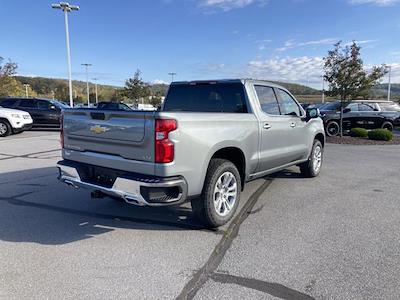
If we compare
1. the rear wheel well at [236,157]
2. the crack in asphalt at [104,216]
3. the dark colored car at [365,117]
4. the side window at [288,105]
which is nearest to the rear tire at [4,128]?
the crack in asphalt at [104,216]

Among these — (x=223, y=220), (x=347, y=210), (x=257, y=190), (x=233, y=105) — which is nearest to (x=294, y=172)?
(x=257, y=190)

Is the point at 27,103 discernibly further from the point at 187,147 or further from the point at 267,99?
the point at 187,147

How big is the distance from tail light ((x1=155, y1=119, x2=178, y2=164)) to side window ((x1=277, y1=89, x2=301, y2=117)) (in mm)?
2998

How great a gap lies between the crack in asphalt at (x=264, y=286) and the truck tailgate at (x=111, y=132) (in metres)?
1.39

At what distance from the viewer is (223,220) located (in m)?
4.57

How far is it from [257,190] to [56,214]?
3.37 metres

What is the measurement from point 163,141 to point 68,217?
6.92 ft

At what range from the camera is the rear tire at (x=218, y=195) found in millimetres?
4289

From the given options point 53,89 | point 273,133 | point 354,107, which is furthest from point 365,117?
point 53,89

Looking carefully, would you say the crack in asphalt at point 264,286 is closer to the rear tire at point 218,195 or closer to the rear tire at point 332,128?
the rear tire at point 218,195

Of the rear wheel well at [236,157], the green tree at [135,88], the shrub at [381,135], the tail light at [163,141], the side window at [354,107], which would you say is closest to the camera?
the tail light at [163,141]

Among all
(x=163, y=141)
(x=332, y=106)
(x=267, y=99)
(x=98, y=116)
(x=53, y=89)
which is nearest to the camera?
(x=163, y=141)

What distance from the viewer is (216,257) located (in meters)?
3.71

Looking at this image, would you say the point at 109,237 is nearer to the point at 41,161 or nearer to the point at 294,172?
the point at 294,172
